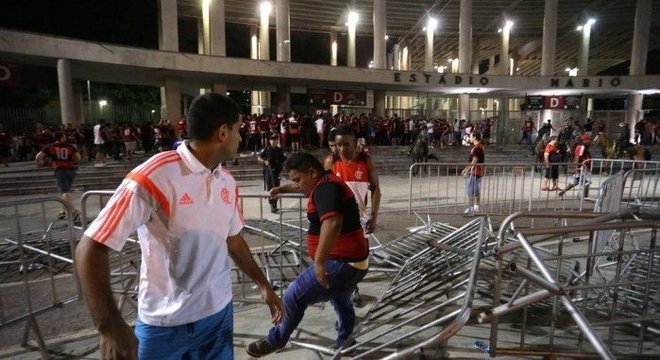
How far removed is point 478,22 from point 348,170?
108 feet

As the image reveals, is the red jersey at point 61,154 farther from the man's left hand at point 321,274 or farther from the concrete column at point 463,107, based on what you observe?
the concrete column at point 463,107

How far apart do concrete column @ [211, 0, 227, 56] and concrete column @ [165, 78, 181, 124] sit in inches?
97.5

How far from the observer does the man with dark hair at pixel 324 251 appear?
2.97m

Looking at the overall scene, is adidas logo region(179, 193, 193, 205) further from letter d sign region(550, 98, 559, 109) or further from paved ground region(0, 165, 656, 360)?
letter d sign region(550, 98, 559, 109)

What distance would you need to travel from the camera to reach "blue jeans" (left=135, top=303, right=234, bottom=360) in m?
1.93

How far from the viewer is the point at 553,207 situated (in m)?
10.1

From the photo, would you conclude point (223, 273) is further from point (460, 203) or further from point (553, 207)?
point (553, 207)

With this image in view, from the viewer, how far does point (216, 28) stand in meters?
20.2

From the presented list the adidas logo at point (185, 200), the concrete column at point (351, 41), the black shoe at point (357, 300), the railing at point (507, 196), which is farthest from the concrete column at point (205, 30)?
the adidas logo at point (185, 200)

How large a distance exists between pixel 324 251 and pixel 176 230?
131 centimetres

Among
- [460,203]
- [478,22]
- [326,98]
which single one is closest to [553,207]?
[460,203]

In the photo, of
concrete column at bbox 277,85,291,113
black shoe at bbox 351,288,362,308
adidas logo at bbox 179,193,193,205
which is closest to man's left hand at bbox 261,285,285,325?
adidas logo at bbox 179,193,193,205

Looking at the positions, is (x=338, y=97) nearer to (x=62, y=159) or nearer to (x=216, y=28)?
(x=216, y=28)

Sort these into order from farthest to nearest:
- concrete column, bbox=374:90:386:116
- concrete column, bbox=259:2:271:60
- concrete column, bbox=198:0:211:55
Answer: concrete column, bbox=259:2:271:60 < concrete column, bbox=374:90:386:116 < concrete column, bbox=198:0:211:55
